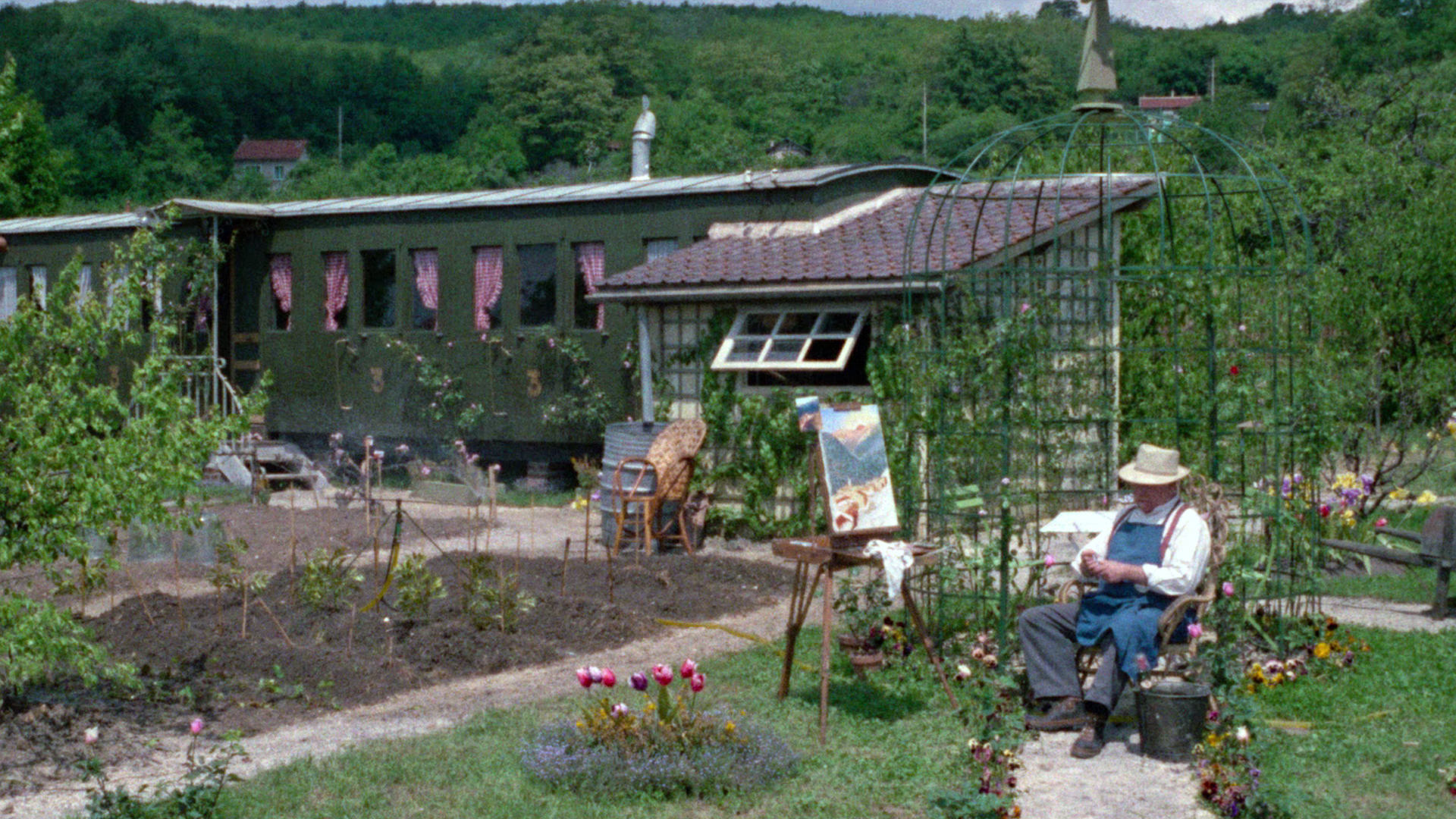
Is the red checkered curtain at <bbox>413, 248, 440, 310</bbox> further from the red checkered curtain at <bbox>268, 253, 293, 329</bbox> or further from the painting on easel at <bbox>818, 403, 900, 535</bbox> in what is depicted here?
the painting on easel at <bbox>818, 403, 900, 535</bbox>

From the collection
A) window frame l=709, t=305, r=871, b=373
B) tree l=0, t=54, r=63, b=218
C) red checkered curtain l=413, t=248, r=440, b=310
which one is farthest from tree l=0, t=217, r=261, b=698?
tree l=0, t=54, r=63, b=218

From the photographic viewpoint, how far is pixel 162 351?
6824 mm

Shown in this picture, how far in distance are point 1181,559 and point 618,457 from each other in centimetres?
726

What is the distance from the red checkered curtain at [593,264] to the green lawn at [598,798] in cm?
1011

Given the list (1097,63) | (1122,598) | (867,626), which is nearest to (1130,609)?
(1122,598)

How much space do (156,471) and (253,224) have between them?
14.6 metres

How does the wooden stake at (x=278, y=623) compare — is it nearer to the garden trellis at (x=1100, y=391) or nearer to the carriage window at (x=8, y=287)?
the garden trellis at (x=1100, y=391)

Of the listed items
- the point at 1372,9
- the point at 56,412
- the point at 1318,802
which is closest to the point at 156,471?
the point at 56,412

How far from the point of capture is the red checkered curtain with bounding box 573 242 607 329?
56.6 ft

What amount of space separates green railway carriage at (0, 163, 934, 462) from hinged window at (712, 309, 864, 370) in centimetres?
193

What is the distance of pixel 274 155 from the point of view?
3612 inches

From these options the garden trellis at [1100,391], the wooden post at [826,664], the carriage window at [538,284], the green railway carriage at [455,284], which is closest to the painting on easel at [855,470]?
the wooden post at [826,664]

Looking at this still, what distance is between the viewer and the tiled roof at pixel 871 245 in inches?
516

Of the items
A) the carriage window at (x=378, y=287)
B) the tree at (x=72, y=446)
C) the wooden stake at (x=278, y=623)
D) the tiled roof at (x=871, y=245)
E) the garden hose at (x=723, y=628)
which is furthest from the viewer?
the carriage window at (x=378, y=287)
